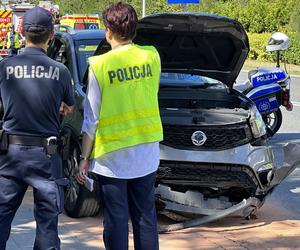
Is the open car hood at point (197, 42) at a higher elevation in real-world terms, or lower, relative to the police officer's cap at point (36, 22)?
lower

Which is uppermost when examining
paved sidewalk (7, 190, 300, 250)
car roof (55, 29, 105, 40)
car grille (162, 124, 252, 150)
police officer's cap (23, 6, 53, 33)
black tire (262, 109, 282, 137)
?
police officer's cap (23, 6, 53, 33)

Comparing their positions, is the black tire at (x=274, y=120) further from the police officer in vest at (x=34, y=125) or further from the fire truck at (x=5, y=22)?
the fire truck at (x=5, y=22)

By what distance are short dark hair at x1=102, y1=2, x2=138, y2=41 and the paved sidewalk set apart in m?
2.11

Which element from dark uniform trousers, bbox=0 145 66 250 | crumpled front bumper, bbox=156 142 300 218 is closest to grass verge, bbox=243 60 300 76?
crumpled front bumper, bbox=156 142 300 218

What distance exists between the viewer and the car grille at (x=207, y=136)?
570 cm

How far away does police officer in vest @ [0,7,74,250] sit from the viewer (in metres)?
3.91

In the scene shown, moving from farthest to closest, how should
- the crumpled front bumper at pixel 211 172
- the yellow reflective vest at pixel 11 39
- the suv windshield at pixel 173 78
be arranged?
the yellow reflective vest at pixel 11 39 < the suv windshield at pixel 173 78 < the crumpled front bumper at pixel 211 172

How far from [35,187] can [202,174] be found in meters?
2.08

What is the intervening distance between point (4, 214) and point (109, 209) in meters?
0.71

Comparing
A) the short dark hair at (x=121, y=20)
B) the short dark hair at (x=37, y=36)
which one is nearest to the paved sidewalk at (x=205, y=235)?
the short dark hair at (x=37, y=36)

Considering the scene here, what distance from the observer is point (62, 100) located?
410 cm

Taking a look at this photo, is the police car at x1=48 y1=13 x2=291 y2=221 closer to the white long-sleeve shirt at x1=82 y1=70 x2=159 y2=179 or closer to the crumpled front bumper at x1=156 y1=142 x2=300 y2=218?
the crumpled front bumper at x1=156 y1=142 x2=300 y2=218

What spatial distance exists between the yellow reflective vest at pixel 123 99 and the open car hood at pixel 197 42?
1769 mm

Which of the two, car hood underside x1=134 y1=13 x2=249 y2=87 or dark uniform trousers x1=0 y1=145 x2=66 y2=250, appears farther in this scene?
car hood underside x1=134 y1=13 x2=249 y2=87
